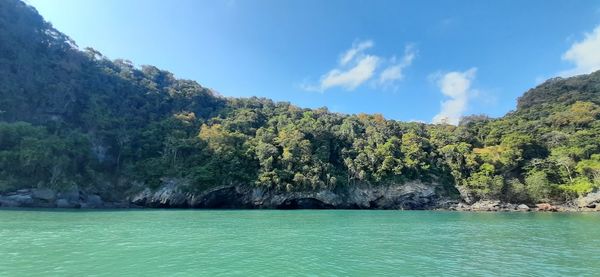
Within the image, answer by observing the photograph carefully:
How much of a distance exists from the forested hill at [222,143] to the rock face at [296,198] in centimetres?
115

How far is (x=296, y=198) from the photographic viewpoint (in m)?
49.7

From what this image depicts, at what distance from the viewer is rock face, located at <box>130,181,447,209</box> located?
46938mm

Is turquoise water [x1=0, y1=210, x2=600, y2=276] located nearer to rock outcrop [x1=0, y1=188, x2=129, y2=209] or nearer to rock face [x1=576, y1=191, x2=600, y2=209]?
rock outcrop [x1=0, y1=188, x2=129, y2=209]

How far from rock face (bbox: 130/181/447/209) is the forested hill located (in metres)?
1.15

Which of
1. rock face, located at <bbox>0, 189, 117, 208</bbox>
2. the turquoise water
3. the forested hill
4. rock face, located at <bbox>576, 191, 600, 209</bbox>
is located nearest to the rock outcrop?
rock face, located at <bbox>0, 189, 117, 208</bbox>

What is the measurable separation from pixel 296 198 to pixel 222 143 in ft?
48.0

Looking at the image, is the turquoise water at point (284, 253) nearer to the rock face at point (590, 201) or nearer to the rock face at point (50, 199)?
the rock face at point (50, 199)

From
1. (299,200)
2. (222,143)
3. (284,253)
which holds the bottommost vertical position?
(284,253)

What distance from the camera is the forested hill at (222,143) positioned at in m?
46.2

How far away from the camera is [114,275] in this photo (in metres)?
9.44

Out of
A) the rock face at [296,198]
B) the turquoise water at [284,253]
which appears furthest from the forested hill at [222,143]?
the turquoise water at [284,253]

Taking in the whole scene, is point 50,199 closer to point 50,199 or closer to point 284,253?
point 50,199

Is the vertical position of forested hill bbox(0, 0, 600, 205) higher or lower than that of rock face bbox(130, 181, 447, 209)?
higher

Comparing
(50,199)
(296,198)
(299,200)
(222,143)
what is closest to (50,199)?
(50,199)
